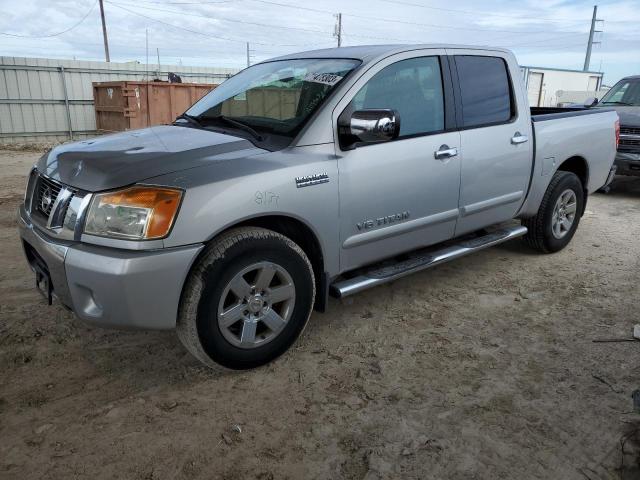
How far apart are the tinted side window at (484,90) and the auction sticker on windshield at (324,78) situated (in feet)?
3.55

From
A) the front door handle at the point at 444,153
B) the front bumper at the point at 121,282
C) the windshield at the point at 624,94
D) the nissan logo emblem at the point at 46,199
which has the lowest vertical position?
the front bumper at the point at 121,282

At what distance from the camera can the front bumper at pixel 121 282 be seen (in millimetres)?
2336

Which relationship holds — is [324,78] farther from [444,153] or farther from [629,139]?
[629,139]

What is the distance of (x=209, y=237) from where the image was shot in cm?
252

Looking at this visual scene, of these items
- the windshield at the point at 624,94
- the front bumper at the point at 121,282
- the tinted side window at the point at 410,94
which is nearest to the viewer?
the front bumper at the point at 121,282

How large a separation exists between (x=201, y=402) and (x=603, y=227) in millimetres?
5349

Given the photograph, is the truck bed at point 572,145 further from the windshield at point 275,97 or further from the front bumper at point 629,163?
the front bumper at point 629,163

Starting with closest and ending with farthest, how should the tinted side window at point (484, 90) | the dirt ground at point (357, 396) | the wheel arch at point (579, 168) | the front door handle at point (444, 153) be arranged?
the dirt ground at point (357, 396) → the front door handle at point (444, 153) → the tinted side window at point (484, 90) → the wheel arch at point (579, 168)

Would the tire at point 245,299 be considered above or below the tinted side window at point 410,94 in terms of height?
below

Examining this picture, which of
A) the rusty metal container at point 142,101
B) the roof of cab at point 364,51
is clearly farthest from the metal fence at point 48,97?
the roof of cab at point 364,51

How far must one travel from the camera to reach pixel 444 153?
3.46 m

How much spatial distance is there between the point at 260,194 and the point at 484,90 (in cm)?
221

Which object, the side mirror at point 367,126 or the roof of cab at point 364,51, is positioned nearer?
the side mirror at point 367,126

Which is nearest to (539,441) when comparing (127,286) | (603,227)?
(127,286)
